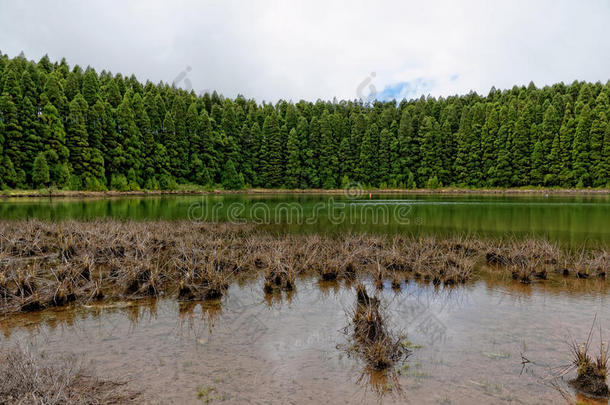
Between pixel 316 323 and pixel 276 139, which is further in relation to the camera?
pixel 276 139

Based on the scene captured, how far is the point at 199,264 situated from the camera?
9539 millimetres

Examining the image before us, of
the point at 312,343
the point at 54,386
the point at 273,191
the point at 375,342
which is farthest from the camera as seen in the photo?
the point at 273,191

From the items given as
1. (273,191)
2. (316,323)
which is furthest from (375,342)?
(273,191)

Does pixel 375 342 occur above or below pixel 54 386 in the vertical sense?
below

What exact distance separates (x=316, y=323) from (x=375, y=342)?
1704 mm

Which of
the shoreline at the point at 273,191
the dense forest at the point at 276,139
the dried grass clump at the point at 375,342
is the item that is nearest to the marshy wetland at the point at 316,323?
the dried grass clump at the point at 375,342

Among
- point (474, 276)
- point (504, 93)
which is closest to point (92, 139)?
point (474, 276)

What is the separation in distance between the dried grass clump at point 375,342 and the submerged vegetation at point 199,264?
129 inches

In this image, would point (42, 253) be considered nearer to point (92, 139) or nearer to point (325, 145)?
point (92, 139)

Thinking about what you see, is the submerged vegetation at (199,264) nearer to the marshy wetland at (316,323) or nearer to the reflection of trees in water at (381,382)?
the marshy wetland at (316,323)

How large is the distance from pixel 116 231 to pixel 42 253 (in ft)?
8.02

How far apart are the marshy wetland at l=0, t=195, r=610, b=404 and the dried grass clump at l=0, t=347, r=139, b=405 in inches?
2.4

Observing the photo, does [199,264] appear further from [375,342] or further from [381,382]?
[381,382]

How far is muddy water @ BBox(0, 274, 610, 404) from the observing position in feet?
15.0
